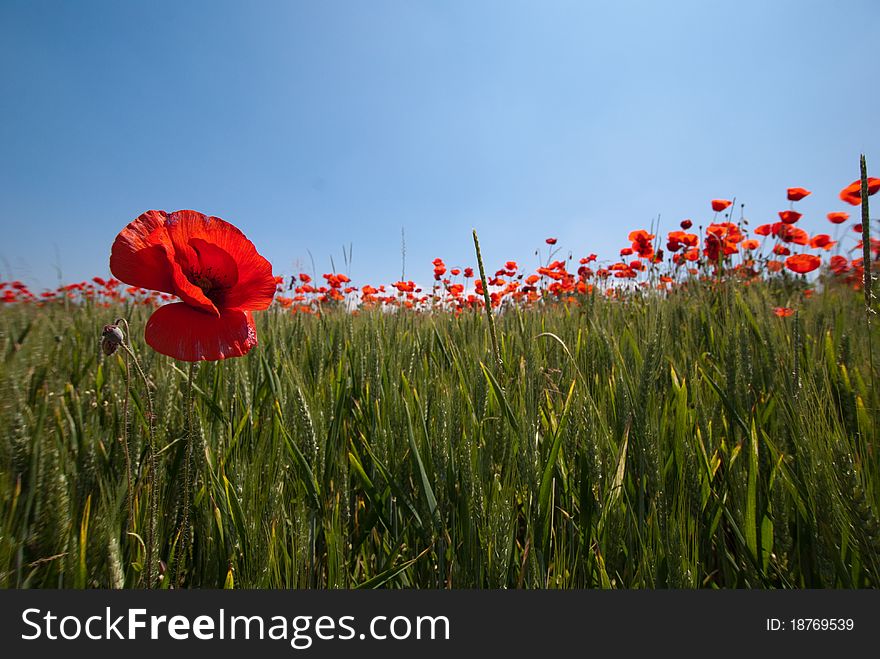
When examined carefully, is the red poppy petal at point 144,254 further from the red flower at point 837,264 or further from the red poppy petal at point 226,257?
the red flower at point 837,264

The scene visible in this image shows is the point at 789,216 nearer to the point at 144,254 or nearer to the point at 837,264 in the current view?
the point at 837,264

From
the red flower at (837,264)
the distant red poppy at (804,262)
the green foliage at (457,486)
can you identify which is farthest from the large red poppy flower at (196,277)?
the distant red poppy at (804,262)

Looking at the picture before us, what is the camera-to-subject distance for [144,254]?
1.78ft

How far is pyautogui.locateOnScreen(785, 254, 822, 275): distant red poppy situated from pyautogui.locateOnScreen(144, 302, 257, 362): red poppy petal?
2.75 meters

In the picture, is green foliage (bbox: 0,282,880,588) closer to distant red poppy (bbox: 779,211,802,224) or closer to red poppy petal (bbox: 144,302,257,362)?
red poppy petal (bbox: 144,302,257,362)

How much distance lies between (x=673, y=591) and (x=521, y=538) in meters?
0.30

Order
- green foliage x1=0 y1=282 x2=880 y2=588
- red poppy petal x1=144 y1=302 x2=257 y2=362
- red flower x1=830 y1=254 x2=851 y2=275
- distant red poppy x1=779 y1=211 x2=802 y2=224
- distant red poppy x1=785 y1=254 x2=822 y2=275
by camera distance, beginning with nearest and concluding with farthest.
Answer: red poppy petal x1=144 y1=302 x2=257 y2=362
green foliage x1=0 y1=282 x2=880 y2=588
red flower x1=830 y1=254 x2=851 y2=275
distant red poppy x1=785 y1=254 x2=822 y2=275
distant red poppy x1=779 y1=211 x2=802 y2=224

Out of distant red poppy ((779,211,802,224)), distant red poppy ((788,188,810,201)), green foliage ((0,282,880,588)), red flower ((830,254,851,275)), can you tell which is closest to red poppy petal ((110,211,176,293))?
green foliage ((0,282,880,588))

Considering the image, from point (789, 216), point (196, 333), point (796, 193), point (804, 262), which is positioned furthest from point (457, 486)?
point (796, 193)

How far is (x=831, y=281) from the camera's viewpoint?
1695 mm

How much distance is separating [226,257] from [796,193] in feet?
10.9

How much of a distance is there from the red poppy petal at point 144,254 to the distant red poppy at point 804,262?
283 centimetres

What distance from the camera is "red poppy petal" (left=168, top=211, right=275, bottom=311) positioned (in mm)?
571

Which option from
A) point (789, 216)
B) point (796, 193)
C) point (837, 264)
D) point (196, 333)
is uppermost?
point (796, 193)
